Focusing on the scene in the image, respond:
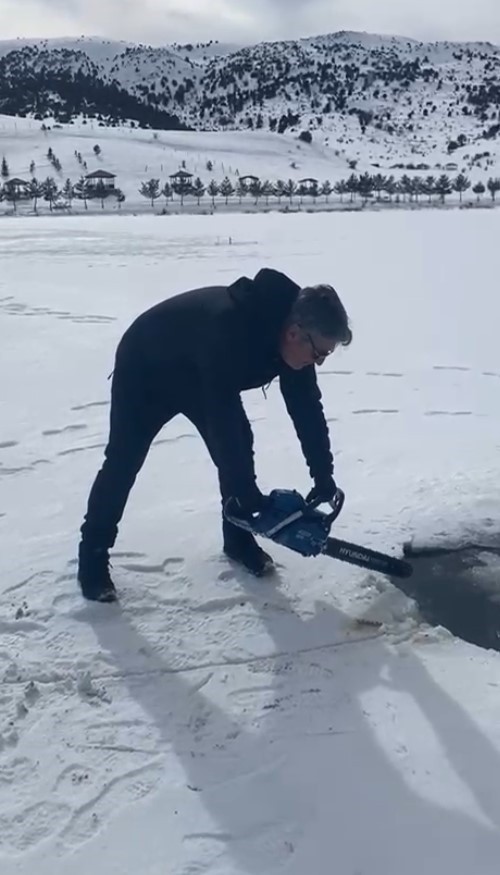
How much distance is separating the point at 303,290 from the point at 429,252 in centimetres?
1473

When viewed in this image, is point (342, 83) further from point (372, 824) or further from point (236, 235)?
point (372, 824)

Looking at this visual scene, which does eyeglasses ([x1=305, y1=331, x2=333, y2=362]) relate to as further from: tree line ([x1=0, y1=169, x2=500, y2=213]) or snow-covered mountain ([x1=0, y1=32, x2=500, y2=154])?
snow-covered mountain ([x1=0, y1=32, x2=500, y2=154])

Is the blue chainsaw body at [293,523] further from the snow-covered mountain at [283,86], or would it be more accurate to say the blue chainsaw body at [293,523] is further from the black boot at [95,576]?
the snow-covered mountain at [283,86]

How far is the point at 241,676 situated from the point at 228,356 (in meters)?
1.19

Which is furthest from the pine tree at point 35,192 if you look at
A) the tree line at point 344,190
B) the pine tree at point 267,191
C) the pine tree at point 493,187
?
the pine tree at point 493,187

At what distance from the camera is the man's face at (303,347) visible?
9.12 ft

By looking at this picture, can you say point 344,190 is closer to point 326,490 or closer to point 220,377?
point 326,490

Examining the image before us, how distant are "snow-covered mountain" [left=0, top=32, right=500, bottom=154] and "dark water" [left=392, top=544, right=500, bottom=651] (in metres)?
94.8

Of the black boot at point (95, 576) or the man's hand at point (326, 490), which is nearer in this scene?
the man's hand at point (326, 490)

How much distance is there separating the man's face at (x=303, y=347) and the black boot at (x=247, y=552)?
105 cm

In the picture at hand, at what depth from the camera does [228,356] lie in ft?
9.36

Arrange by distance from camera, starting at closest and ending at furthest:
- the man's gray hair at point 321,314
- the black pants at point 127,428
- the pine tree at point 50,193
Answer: the man's gray hair at point 321,314 < the black pants at point 127,428 < the pine tree at point 50,193

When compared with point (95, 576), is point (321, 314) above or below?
above

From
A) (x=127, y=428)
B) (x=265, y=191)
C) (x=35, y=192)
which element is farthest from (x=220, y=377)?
(x=265, y=191)
